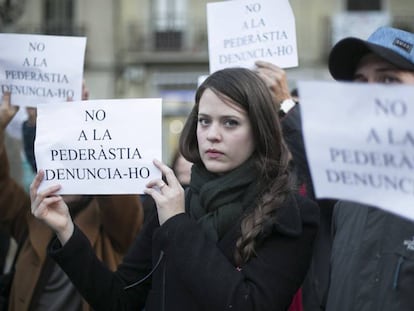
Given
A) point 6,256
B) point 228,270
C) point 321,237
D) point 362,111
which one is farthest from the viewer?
point 6,256

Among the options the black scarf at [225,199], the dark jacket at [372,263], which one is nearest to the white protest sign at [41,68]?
the black scarf at [225,199]

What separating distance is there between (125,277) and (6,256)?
1.63m

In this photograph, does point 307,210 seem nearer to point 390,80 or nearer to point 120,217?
point 390,80

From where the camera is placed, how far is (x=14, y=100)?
2.78 metres

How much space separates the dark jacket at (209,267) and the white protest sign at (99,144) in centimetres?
18

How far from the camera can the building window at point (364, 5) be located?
1769 cm

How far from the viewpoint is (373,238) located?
1.75 metres

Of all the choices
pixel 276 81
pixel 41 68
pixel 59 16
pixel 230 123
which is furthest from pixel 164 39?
pixel 230 123

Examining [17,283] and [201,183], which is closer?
[201,183]

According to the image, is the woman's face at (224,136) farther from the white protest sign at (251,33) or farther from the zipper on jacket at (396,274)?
the white protest sign at (251,33)

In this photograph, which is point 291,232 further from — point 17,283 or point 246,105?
point 17,283

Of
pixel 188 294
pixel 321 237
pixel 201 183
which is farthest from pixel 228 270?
pixel 321 237

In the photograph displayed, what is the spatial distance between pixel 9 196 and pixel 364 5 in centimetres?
1636

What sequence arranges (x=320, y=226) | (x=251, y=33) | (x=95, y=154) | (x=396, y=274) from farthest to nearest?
(x=251, y=33)
(x=320, y=226)
(x=95, y=154)
(x=396, y=274)
